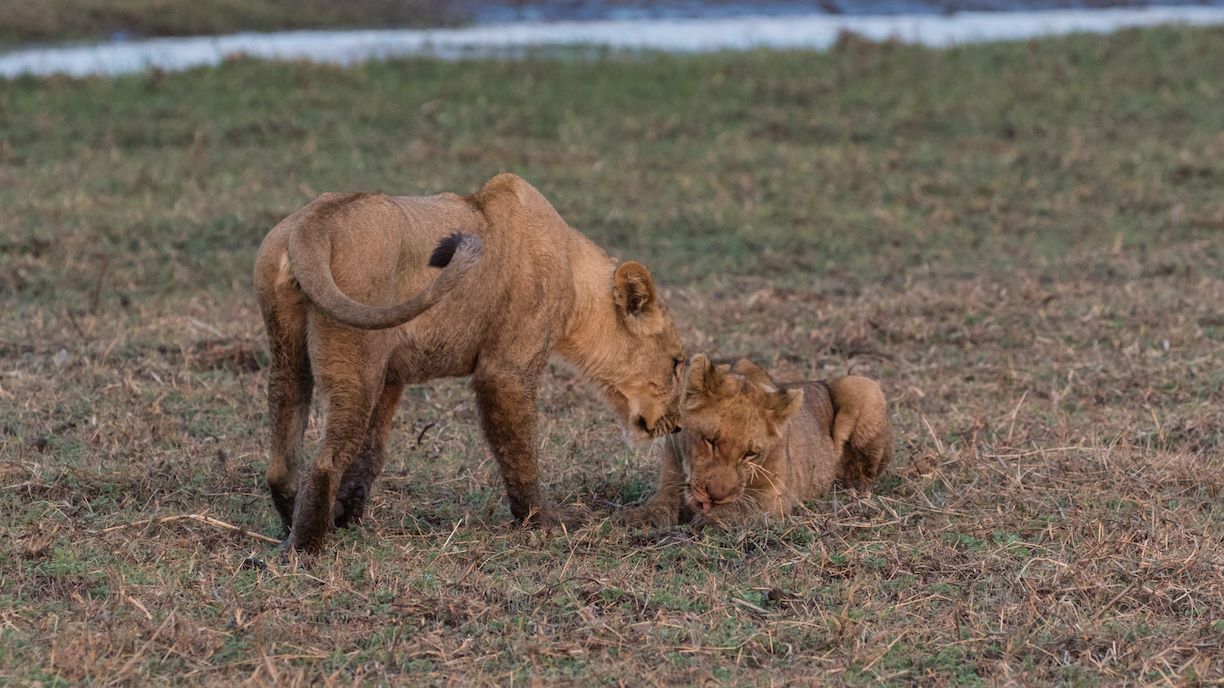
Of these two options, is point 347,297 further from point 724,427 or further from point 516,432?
point 724,427

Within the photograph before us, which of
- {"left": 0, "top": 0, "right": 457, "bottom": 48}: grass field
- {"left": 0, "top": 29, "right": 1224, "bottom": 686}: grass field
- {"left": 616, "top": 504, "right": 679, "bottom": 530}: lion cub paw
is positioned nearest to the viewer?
{"left": 0, "top": 29, "right": 1224, "bottom": 686}: grass field

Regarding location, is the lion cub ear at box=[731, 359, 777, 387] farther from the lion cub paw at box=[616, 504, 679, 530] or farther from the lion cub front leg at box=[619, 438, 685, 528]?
the lion cub paw at box=[616, 504, 679, 530]

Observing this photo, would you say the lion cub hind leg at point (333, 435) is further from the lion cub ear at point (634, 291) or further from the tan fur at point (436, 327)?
the lion cub ear at point (634, 291)

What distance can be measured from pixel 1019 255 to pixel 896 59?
584 cm

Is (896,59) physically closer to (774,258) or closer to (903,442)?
(774,258)

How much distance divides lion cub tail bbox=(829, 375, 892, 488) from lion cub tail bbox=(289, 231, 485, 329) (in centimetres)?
203

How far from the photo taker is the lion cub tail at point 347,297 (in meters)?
4.59

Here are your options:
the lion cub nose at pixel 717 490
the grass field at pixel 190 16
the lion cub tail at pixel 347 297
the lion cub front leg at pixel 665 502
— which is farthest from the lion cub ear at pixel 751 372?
the grass field at pixel 190 16

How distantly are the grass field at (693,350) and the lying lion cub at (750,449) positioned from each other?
0.59ft

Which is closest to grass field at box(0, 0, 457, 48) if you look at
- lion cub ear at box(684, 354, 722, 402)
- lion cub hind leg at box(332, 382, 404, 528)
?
lion cub hind leg at box(332, 382, 404, 528)

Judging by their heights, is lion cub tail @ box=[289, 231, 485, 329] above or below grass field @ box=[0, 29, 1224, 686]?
above

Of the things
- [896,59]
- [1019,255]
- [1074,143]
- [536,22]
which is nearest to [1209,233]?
[1019,255]

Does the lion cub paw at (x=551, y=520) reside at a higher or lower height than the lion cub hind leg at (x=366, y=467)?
lower

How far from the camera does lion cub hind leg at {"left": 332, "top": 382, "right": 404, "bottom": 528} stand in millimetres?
5574
